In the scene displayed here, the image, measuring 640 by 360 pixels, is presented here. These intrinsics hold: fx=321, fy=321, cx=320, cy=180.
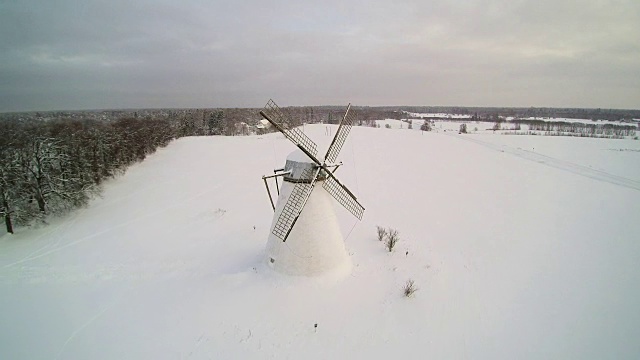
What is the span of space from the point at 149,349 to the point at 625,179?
44.1 meters

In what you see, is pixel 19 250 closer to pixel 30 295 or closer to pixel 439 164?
pixel 30 295

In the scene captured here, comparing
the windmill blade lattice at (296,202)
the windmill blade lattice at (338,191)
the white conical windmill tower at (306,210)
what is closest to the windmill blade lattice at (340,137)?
the white conical windmill tower at (306,210)

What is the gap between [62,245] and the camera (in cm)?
2089

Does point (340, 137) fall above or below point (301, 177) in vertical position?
above

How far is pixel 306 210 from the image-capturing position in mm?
11469

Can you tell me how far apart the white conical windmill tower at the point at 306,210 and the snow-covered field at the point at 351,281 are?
2.34 ft

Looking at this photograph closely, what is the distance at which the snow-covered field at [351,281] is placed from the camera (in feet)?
35.5

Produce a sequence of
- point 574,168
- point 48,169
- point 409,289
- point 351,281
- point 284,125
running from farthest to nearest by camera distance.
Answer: point 574,168
point 48,169
point 351,281
point 409,289
point 284,125

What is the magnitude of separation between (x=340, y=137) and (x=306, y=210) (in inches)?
124

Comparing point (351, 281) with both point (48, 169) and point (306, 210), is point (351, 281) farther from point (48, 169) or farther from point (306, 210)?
point (48, 169)

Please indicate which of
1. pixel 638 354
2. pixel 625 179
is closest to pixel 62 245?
pixel 638 354

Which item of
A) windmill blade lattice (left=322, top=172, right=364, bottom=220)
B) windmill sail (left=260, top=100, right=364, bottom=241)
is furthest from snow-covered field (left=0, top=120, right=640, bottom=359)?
windmill blade lattice (left=322, top=172, right=364, bottom=220)

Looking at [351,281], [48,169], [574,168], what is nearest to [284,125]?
[351,281]

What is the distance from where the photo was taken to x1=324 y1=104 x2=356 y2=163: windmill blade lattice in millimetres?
11758
